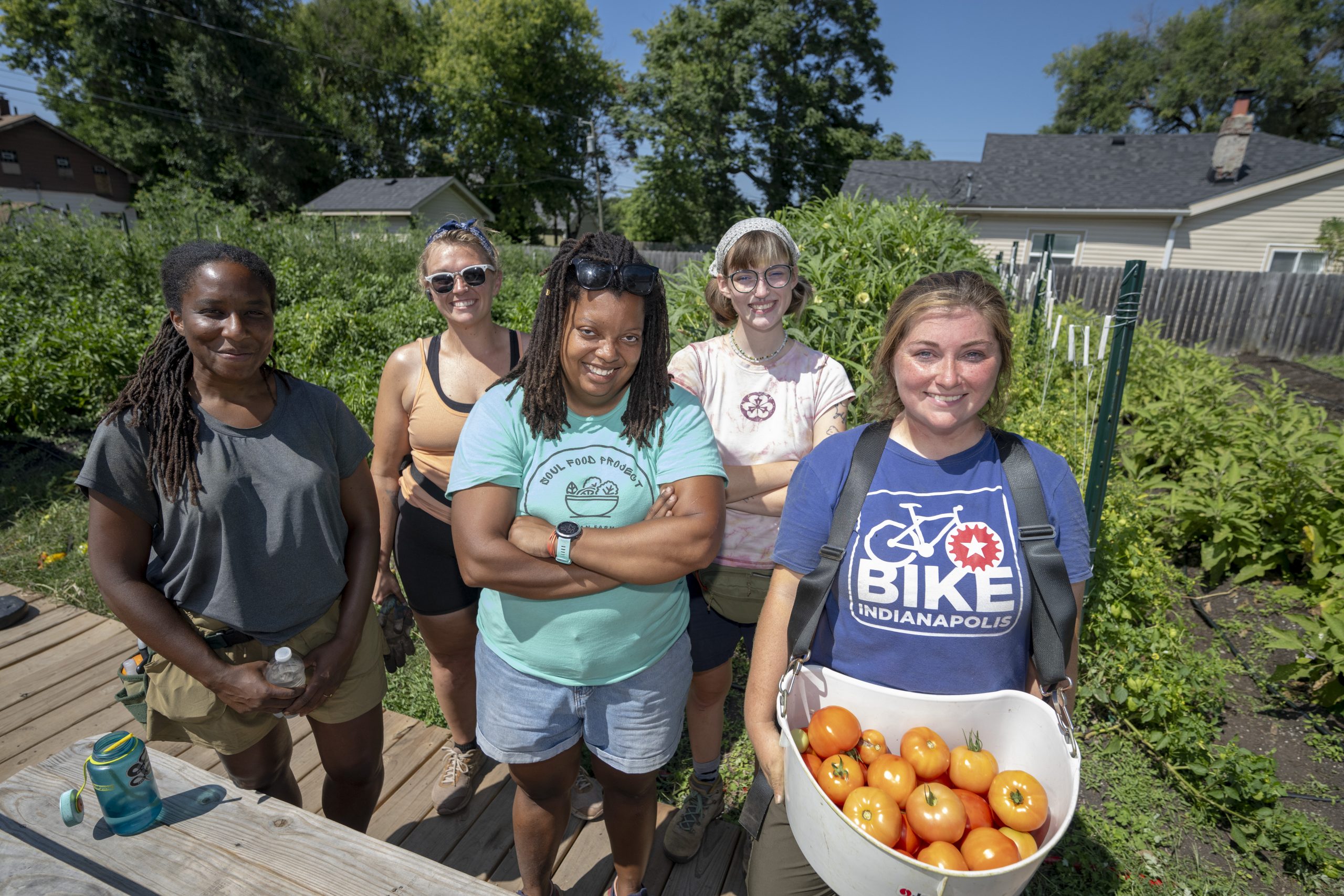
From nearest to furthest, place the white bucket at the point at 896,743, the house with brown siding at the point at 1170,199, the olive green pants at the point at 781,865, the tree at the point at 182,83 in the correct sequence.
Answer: the white bucket at the point at 896,743 → the olive green pants at the point at 781,865 → the house with brown siding at the point at 1170,199 → the tree at the point at 182,83

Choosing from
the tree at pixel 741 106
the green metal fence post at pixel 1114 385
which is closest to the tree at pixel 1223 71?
the tree at pixel 741 106

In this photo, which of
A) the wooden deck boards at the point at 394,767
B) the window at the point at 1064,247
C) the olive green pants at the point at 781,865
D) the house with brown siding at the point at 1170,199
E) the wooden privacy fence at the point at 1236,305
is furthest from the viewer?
the window at the point at 1064,247

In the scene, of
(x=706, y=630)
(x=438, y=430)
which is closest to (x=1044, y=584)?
(x=706, y=630)

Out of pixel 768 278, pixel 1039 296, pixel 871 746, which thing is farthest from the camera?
pixel 1039 296

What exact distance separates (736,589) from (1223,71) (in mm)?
43584

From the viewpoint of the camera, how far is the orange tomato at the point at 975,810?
125 centimetres

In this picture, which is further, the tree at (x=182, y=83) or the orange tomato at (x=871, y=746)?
the tree at (x=182, y=83)

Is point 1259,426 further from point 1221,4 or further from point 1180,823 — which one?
point 1221,4

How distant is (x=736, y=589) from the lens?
6.98 ft

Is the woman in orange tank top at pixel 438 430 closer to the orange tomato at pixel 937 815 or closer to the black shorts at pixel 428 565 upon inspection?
the black shorts at pixel 428 565

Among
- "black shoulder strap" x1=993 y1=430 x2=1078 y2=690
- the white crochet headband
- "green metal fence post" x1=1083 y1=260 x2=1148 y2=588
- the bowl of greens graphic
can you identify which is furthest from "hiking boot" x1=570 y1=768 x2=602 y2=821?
"green metal fence post" x1=1083 y1=260 x2=1148 y2=588

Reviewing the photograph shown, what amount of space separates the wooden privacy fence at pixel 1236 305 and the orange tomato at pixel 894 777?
12859 millimetres

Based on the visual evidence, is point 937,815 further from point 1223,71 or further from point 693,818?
point 1223,71

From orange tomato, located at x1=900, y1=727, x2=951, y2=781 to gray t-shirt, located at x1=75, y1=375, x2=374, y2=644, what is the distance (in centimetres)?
157
